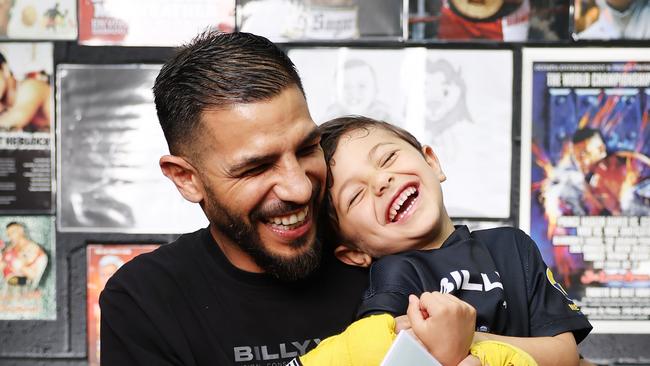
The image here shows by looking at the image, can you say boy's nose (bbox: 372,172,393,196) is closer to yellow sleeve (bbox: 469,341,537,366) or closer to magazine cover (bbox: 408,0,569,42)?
yellow sleeve (bbox: 469,341,537,366)

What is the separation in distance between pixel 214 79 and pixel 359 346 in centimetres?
54

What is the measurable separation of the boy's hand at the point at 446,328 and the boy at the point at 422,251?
0.10 metres

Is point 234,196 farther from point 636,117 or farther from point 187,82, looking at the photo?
point 636,117

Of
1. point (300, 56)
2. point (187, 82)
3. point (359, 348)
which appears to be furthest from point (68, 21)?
point (359, 348)

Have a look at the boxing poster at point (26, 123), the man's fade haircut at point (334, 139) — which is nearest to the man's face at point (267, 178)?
the man's fade haircut at point (334, 139)

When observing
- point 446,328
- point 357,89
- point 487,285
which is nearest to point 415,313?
point 446,328

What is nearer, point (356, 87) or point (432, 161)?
point (432, 161)

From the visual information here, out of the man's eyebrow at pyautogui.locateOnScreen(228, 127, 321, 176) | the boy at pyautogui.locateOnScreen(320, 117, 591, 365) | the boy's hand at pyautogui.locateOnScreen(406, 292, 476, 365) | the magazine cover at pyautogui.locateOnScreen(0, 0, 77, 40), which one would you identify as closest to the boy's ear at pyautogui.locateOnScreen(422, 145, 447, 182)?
the boy at pyautogui.locateOnScreen(320, 117, 591, 365)

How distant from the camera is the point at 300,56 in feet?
7.02

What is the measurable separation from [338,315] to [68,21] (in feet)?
4.34

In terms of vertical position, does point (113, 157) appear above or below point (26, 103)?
below

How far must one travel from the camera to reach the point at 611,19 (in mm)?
2123

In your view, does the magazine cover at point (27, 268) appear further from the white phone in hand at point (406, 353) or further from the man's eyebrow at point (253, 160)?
the white phone in hand at point (406, 353)

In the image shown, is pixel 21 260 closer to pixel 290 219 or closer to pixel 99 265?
pixel 99 265
